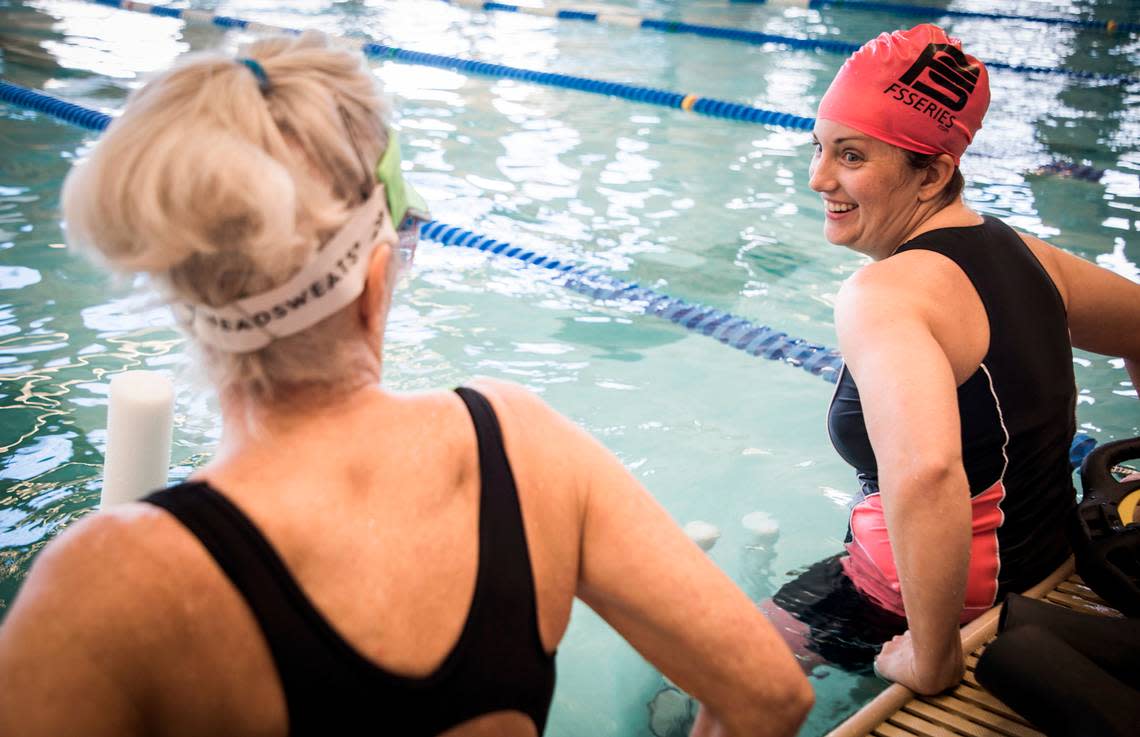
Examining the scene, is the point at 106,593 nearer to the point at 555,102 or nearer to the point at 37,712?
the point at 37,712

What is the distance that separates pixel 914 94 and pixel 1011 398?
0.73 metres

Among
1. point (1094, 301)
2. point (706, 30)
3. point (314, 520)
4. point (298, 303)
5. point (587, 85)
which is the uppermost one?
point (298, 303)

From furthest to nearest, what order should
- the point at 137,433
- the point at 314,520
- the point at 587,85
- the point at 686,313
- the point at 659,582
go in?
the point at 587,85
the point at 686,313
the point at 137,433
the point at 659,582
the point at 314,520

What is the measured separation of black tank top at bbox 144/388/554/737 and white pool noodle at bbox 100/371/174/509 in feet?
2.31

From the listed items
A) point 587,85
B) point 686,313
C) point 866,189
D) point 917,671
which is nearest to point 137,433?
point 917,671

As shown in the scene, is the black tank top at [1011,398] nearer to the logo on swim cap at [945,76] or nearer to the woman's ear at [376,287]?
the logo on swim cap at [945,76]

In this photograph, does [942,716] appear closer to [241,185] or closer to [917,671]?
[917,671]

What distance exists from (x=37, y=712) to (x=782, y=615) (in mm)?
1937

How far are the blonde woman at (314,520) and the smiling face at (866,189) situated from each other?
4.22 ft

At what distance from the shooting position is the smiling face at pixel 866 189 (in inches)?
93.5

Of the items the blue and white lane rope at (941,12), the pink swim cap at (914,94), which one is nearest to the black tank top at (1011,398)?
the pink swim cap at (914,94)

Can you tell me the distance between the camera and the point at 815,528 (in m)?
3.62

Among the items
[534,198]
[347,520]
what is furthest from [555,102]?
[347,520]

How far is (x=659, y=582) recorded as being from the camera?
4.41ft
